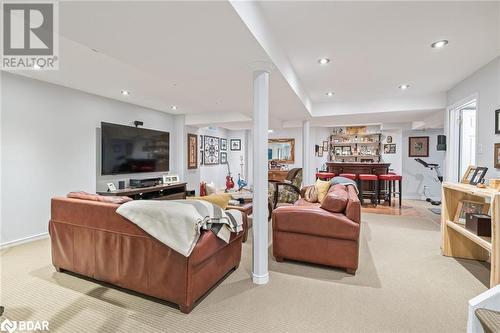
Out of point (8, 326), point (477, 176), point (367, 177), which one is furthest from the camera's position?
point (367, 177)

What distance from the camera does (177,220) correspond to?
1.87 meters

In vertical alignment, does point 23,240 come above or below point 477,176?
below

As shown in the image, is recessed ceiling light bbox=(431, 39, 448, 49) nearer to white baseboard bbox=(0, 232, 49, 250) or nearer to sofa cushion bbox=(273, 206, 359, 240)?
sofa cushion bbox=(273, 206, 359, 240)

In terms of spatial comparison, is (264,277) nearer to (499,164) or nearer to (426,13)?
(426,13)

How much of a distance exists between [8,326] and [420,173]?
8.90 meters

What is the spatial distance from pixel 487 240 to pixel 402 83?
2.79 meters

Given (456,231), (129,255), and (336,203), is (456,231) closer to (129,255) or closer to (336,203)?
(336,203)

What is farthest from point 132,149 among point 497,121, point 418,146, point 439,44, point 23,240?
point 418,146

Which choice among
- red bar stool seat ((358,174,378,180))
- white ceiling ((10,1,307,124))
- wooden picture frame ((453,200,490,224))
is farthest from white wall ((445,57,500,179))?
red bar stool seat ((358,174,378,180))

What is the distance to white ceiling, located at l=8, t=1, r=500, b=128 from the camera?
1.74 metres

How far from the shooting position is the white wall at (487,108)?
118 inches

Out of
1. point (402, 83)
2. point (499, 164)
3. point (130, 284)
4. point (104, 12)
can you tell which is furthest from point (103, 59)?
point (499, 164)

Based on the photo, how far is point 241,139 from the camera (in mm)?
9852

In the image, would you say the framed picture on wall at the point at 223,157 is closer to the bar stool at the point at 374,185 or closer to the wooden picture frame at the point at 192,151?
the wooden picture frame at the point at 192,151
